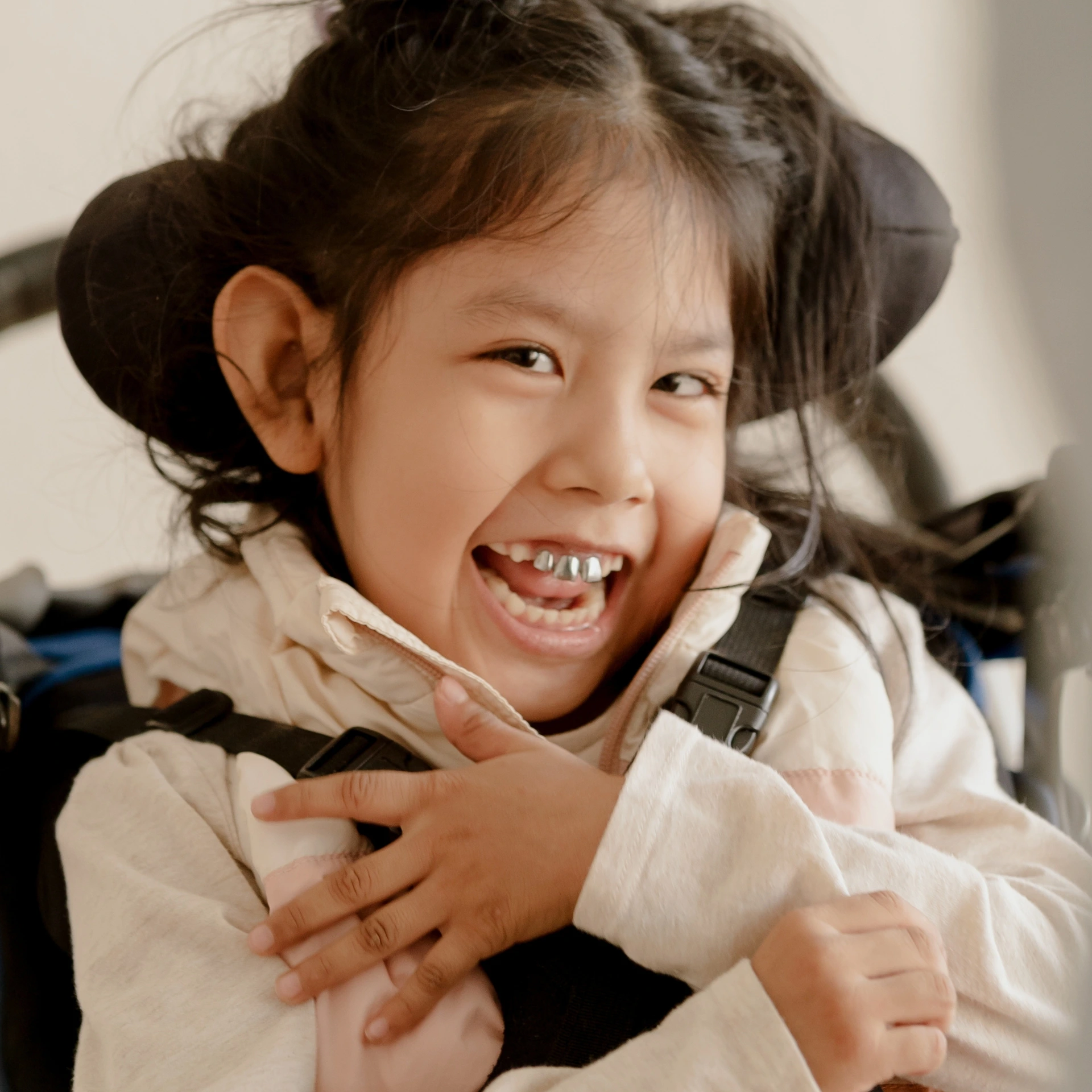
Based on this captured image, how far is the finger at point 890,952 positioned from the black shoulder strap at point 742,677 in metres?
0.14

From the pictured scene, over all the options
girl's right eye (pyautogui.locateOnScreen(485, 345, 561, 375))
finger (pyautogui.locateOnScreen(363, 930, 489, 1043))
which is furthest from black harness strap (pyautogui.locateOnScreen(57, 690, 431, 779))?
girl's right eye (pyautogui.locateOnScreen(485, 345, 561, 375))

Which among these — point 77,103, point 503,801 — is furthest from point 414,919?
point 77,103

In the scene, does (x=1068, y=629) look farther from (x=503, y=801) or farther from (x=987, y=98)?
(x=987, y=98)

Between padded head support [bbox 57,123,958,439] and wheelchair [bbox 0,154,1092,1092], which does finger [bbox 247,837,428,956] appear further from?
padded head support [bbox 57,123,958,439]

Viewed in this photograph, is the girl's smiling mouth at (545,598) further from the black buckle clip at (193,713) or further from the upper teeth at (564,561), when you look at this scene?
the black buckle clip at (193,713)

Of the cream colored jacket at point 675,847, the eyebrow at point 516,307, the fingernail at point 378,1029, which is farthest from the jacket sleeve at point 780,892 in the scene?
the eyebrow at point 516,307

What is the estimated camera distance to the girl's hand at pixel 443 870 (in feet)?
1.74

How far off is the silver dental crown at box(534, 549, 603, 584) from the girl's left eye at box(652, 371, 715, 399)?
105 mm

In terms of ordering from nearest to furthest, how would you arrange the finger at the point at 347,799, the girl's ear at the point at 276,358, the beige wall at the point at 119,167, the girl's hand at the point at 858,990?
the girl's hand at the point at 858,990 → the finger at the point at 347,799 → the girl's ear at the point at 276,358 → the beige wall at the point at 119,167

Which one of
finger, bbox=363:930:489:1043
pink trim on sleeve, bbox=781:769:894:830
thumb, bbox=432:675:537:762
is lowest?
finger, bbox=363:930:489:1043

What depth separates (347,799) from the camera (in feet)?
1.85

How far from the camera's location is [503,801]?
22.1 inches

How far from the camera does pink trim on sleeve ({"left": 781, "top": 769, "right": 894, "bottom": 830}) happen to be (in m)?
0.59

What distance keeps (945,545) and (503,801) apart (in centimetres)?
40
